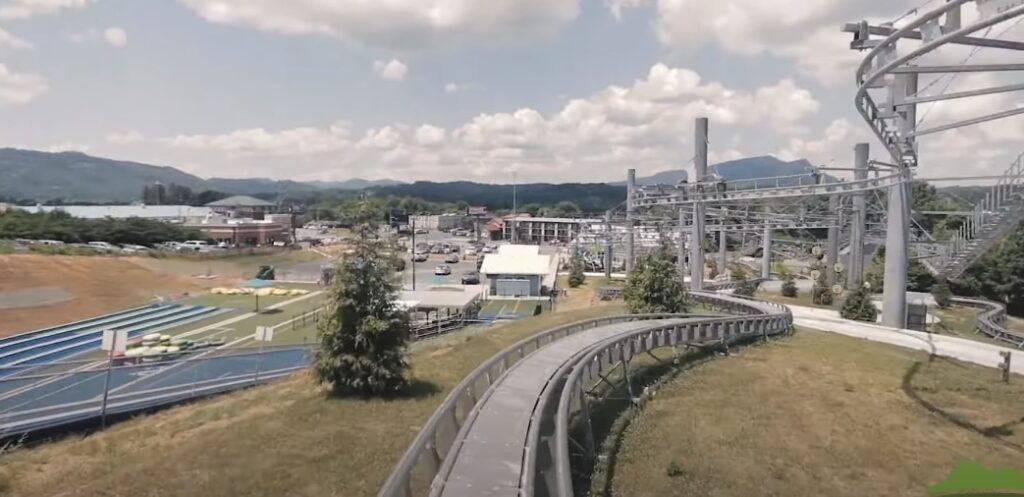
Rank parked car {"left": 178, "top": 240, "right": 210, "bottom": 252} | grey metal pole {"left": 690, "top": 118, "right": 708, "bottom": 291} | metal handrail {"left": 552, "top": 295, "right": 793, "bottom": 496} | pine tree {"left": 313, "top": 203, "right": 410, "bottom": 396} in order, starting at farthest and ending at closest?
parked car {"left": 178, "top": 240, "right": 210, "bottom": 252} < grey metal pole {"left": 690, "top": 118, "right": 708, "bottom": 291} < pine tree {"left": 313, "top": 203, "right": 410, "bottom": 396} < metal handrail {"left": 552, "top": 295, "right": 793, "bottom": 496}

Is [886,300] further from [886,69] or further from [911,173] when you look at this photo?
[886,69]

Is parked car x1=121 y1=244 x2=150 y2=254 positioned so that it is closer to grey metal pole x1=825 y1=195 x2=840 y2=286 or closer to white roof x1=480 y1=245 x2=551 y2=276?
white roof x1=480 y1=245 x2=551 y2=276

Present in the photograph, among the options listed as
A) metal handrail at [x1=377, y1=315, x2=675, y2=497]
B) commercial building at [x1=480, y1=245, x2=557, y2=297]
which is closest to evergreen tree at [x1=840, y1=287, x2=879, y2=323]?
metal handrail at [x1=377, y1=315, x2=675, y2=497]

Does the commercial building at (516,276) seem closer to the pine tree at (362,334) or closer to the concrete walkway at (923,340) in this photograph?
the concrete walkway at (923,340)

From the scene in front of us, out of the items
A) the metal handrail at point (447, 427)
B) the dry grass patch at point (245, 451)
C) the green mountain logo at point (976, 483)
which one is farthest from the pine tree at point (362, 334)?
the green mountain logo at point (976, 483)

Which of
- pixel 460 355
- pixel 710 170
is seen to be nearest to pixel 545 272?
pixel 710 170
